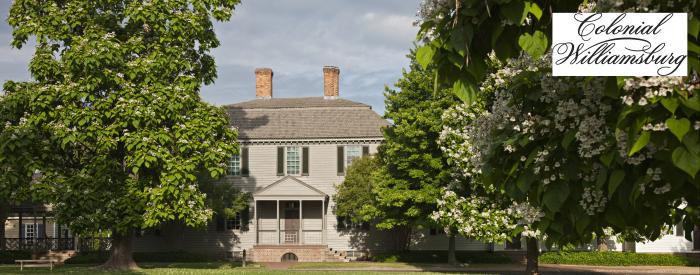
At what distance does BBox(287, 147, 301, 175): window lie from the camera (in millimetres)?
45781

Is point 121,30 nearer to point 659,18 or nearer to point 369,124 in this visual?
point 369,124

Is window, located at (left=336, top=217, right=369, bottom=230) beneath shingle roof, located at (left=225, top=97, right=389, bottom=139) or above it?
beneath

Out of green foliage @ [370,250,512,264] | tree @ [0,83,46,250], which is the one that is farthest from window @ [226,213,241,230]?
tree @ [0,83,46,250]

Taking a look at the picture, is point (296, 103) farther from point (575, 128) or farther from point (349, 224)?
point (575, 128)

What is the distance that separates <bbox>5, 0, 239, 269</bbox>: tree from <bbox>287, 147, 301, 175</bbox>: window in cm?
1504

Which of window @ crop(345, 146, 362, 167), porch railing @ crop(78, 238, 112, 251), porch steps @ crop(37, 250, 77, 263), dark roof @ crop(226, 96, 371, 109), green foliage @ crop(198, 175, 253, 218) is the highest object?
dark roof @ crop(226, 96, 371, 109)

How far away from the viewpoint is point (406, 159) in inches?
1427

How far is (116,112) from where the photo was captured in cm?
2831

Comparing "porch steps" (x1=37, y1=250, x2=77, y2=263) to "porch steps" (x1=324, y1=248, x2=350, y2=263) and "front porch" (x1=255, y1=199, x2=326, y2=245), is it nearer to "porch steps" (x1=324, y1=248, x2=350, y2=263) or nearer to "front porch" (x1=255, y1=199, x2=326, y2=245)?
"front porch" (x1=255, y1=199, x2=326, y2=245)

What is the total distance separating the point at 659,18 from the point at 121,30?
92.9 feet

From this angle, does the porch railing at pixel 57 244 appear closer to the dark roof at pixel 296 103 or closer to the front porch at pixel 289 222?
the front porch at pixel 289 222

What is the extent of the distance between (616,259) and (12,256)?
3272 centimetres

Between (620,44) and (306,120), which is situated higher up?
(306,120)

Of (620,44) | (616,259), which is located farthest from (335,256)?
(620,44)
